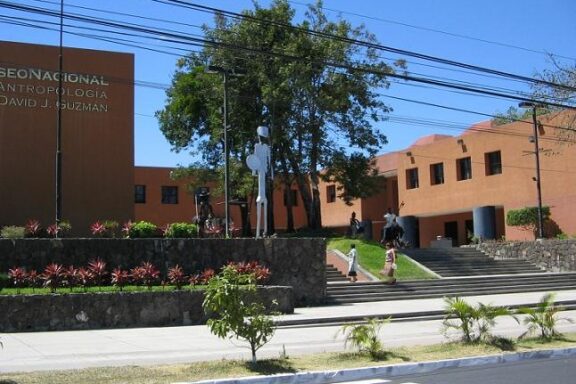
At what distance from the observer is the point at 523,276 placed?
28.7 m

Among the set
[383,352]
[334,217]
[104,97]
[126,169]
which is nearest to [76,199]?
[126,169]

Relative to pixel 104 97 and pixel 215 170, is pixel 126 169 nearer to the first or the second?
pixel 104 97

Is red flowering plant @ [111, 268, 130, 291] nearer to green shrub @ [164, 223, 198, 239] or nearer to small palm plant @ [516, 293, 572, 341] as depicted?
green shrub @ [164, 223, 198, 239]

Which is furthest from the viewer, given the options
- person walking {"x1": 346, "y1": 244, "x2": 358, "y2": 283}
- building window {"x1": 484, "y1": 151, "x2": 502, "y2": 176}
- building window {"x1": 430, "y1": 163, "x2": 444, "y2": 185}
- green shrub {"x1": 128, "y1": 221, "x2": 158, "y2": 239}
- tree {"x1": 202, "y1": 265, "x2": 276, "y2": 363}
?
building window {"x1": 430, "y1": 163, "x2": 444, "y2": 185}

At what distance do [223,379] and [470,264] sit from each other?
25.1 metres

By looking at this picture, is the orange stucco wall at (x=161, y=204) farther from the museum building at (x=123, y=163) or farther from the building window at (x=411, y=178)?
the building window at (x=411, y=178)

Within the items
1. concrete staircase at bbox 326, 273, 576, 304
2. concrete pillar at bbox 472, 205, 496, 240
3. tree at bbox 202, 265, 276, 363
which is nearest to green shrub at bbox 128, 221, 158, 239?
concrete staircase at bbox 326, 273, 576, 304

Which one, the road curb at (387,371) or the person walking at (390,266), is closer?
the road curb at (387,371)

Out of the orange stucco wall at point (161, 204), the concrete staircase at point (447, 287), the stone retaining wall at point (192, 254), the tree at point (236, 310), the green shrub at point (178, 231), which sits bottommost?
the concrete staircase at point (447, 287)

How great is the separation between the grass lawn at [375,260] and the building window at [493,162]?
13111 mm

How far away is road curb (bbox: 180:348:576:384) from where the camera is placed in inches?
349

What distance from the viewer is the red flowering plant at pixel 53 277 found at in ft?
56.2

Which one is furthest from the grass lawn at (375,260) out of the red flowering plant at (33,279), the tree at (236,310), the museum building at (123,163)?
the tree at (236,310)

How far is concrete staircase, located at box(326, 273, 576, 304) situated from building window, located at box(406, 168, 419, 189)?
707 inches
